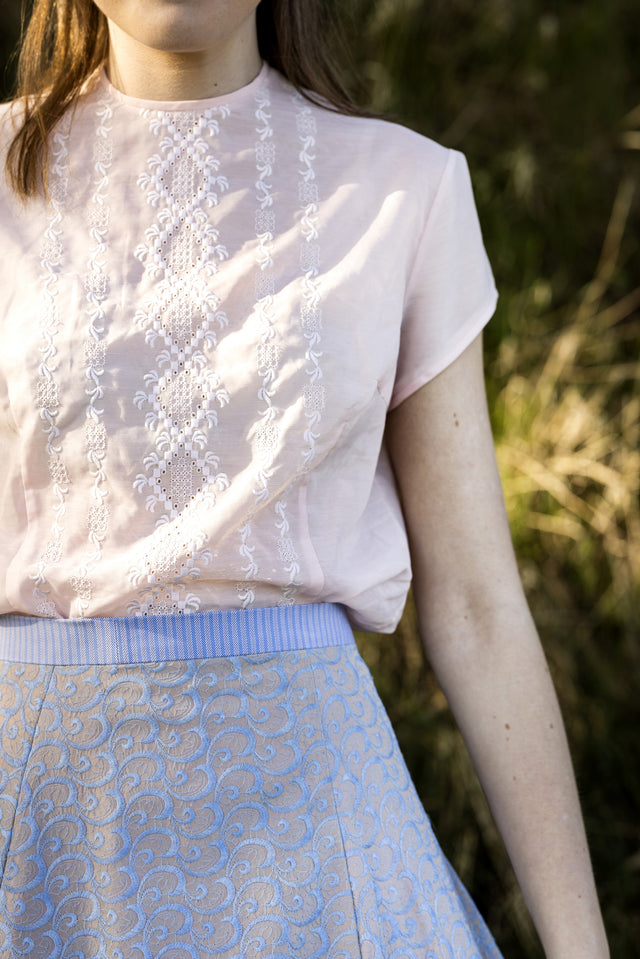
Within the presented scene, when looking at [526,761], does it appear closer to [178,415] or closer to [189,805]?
[189,805]

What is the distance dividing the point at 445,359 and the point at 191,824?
16.9 inches

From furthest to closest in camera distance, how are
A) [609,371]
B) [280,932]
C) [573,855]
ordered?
[609,371] < [573,855] < [280,932]

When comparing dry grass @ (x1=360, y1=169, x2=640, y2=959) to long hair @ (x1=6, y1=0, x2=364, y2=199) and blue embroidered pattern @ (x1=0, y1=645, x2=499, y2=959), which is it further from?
long hair @ (x1=6, y1=0, x2=364, y2=199)

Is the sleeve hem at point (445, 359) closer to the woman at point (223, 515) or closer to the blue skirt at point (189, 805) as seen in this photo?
the woman at point (223, 515)

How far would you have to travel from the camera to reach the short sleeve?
878 mm

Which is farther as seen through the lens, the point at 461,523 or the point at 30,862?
the point at 461,523

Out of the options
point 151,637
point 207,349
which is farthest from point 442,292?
point 151,637

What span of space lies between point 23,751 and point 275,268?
42 cm

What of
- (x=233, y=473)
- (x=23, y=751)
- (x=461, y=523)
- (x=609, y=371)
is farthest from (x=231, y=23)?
(x=609, y=371)

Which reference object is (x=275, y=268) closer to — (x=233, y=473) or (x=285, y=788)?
(x=233, y=473)

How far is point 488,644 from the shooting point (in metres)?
0.92

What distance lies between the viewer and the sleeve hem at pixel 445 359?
0.89m

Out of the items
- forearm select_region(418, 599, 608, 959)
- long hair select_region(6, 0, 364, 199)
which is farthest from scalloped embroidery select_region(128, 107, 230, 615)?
forearm select_region(418, 599, 608, 959)

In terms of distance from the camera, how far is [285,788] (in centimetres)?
78
